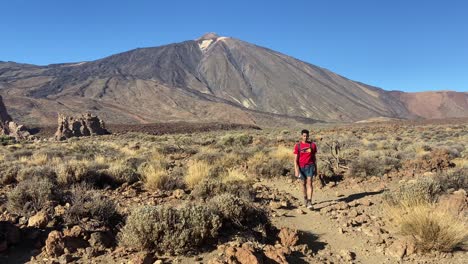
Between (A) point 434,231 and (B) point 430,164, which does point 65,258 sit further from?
(B) point 430,164

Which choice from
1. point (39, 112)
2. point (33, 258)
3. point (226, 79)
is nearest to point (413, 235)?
point (33, 258)

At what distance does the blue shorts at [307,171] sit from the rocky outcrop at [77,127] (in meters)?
39.9

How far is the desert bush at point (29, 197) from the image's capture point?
6.34 metres

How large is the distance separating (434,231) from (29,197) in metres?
6.03

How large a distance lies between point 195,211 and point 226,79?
168331 millimetres

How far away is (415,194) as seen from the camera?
6914mm

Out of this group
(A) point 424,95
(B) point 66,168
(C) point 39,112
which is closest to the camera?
(B) point 66,168

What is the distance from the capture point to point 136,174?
10.1 meters

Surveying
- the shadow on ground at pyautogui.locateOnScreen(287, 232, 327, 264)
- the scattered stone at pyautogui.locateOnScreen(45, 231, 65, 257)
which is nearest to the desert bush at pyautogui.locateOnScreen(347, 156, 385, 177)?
the shadow on ground at pyautogui.locateOnScreen(287, 232, 327, 264)

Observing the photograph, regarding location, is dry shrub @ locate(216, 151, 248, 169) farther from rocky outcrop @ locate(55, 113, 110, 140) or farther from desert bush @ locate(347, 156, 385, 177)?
rocky outcrop @ locate(55, 113, 110, 140)

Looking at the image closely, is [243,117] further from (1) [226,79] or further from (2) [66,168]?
(2) [66,168]

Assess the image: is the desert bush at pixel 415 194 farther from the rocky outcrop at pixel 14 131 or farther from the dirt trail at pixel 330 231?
the rocky outcrop at pixel 14 131

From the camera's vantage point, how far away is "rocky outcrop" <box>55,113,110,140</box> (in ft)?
146

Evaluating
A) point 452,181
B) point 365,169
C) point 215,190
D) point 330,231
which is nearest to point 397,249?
point 330,231
